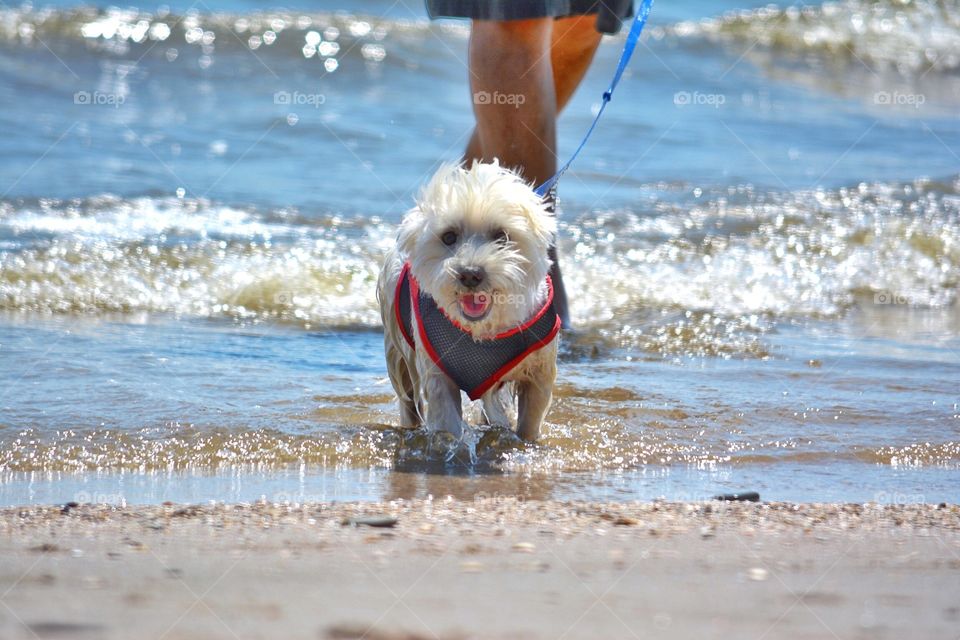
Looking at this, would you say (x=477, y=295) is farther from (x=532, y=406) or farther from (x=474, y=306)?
(x=532, y=406)

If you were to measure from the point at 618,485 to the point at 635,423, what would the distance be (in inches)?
31.8

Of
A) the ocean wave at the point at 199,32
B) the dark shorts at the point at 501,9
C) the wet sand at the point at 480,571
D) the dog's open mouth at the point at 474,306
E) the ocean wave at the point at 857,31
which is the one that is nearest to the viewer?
the wet sand at the point at 480,571

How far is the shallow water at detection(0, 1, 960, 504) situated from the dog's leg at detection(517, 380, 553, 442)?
128 millimetres

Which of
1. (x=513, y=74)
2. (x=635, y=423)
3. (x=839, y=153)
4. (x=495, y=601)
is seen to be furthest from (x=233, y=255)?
(x=839, y=153)

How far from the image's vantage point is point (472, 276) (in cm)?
398

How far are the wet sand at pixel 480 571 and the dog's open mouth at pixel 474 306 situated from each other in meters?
0.83

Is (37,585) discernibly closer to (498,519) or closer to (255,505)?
(255,505)

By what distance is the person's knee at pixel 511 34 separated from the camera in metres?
5.13

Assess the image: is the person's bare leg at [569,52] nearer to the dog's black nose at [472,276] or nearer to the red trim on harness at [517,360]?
the red trim on harness at [517,360]

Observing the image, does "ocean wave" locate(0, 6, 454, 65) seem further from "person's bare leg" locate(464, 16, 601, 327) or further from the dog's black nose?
the dog's black nose

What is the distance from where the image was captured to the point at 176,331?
19.9 ft

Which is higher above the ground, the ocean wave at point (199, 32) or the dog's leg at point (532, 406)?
the ocean wave at point (199, 32)

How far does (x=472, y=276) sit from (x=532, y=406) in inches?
26.9

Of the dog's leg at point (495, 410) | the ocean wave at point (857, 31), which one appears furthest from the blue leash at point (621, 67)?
the ocean wave at point (857, 31)
